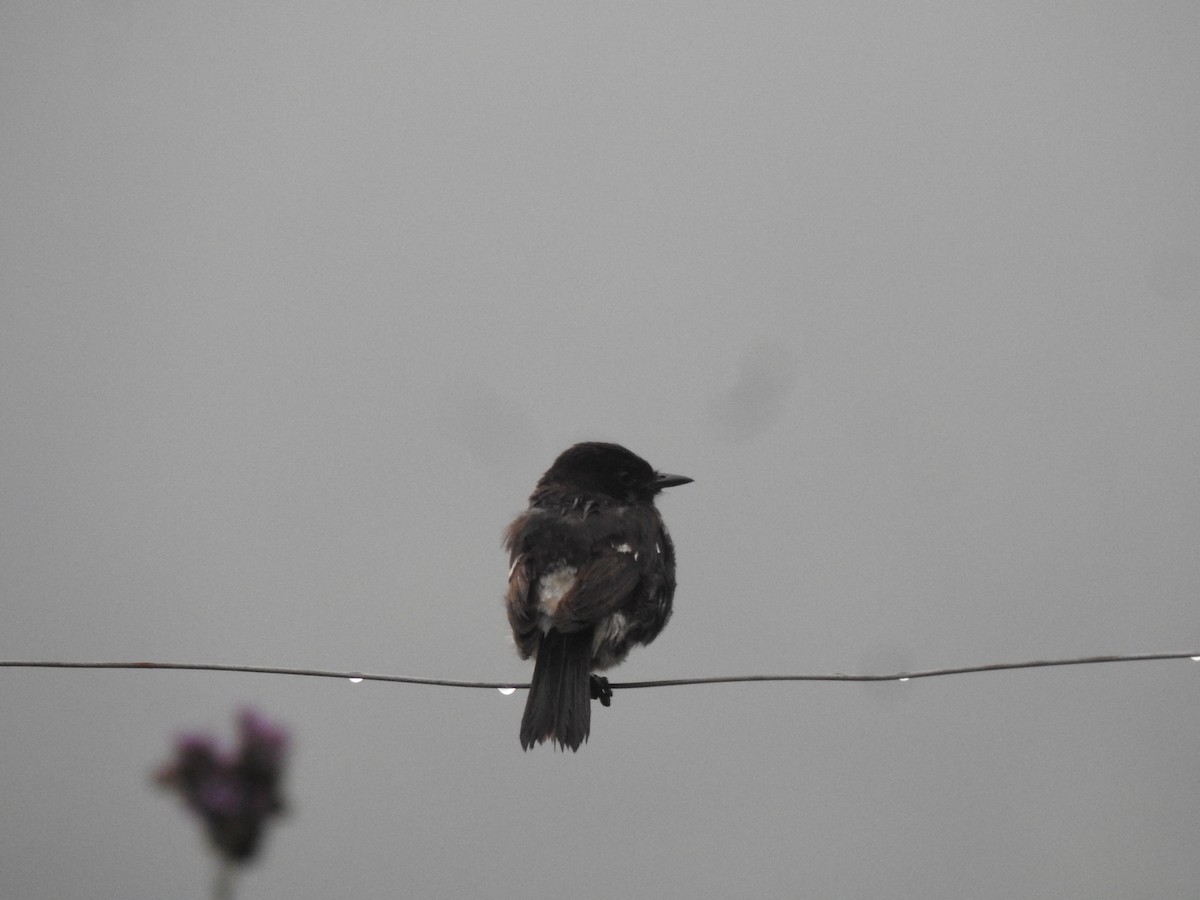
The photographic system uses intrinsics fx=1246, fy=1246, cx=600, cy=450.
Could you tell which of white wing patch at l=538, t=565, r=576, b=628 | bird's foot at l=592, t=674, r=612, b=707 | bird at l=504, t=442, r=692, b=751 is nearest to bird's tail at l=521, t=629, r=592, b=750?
bird at l=504, t=442, r=692, b=751

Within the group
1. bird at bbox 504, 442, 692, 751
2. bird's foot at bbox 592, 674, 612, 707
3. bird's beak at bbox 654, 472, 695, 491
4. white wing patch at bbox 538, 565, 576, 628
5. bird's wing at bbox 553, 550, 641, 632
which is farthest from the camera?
bird's beak at bbox 654, 472, 695, 491

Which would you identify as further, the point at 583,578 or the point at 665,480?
the point at 665,480

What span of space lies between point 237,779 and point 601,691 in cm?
152

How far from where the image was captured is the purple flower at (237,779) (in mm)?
4559

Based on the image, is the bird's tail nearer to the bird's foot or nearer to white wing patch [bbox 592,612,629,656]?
white wing patch [bbox 592,612,629,656]

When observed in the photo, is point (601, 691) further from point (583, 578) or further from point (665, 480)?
point (665, 480)

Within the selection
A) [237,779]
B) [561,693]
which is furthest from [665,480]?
[237,779]

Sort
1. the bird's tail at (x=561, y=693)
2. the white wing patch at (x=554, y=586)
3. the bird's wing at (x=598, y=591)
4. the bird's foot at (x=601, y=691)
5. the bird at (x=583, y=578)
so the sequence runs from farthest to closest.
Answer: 1. the bird's foot at (x=601, y=691)
2. the white wing patch at (x=554, y=586)
3. the bird's wing at (x=598, y=591)
4. the bird at (x=583, y=578)
5. the bird's tail at (x=561, y=693)

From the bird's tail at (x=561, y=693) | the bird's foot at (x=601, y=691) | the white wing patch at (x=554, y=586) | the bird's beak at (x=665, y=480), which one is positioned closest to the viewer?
the bird's tail at (x=561, y=693)

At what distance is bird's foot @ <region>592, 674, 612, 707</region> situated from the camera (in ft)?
17.3

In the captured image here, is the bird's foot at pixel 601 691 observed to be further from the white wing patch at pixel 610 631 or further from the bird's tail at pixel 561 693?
the bird's tail at pixel 561 693

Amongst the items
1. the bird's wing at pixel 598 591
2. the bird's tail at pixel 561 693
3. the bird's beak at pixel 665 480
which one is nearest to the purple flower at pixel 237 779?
the bird's tail at pixel 561 693

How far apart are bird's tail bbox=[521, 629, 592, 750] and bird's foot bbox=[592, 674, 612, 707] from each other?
0.27 m

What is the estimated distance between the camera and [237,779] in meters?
4.79
